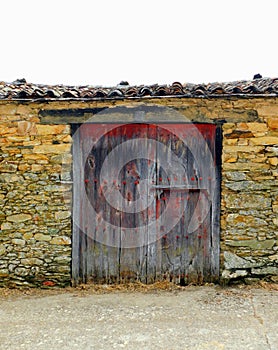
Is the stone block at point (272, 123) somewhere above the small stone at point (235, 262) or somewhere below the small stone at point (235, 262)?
above

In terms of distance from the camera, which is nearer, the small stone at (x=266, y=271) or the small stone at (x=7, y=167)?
the small stone at (x=266, y=271)

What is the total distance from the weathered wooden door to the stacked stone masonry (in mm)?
203

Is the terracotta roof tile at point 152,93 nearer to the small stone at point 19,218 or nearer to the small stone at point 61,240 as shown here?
the small stone at point 19,218

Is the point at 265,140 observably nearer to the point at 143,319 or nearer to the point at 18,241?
the point at 143,319

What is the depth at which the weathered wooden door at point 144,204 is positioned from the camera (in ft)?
16.2

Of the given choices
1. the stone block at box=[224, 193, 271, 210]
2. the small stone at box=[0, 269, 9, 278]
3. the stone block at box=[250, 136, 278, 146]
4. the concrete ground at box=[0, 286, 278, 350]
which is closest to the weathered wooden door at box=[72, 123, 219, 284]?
the stone block at box=[224, 193, 271, 210]

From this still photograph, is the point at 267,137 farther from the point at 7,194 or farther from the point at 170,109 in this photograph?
the point at 7,194

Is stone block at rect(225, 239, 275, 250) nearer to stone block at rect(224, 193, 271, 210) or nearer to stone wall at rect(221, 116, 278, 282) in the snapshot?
stone wall at rect(221, 116, 278, 282)

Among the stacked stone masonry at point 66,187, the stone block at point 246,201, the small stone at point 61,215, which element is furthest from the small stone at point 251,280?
the small stone at point 61,215

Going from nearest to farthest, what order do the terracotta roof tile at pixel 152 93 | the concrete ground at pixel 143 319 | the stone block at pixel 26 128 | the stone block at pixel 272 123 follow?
the concrete ground at pixel 143 319
the terracotta roof tile at pixel 152 93
the stone block at pixel 272 123
the stone block at pixel 26 128

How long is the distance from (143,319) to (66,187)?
2.06m

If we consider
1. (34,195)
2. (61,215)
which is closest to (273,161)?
(61,215)

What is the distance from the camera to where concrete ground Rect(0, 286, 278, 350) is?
11.3 ft

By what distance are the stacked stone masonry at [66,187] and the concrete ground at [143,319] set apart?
389 mm
